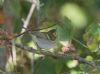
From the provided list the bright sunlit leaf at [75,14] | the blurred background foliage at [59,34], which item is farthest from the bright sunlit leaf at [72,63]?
the bright sunlit leaf at [75,14]

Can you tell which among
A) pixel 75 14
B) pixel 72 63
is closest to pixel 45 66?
pixel 72 63

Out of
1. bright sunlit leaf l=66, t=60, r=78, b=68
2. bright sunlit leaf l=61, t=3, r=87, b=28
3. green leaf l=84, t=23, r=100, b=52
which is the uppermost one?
bright sunlit leaf l=61, t=3, r=87, b=28

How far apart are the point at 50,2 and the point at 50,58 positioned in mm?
179

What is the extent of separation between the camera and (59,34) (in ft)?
3.10

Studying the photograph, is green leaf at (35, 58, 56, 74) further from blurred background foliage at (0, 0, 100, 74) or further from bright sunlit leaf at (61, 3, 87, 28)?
bright sunlit leaf at (61, 3, 87, 28)

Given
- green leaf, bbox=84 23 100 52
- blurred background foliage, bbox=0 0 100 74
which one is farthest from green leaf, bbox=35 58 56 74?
green leaf, bbox=84 23 100 52

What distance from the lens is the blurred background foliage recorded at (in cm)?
95

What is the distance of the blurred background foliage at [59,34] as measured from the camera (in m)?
0.95

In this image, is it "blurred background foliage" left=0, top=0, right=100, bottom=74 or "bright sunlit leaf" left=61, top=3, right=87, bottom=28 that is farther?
"bright sunlit leaf" left=61, top=3, right=87, bottom=28

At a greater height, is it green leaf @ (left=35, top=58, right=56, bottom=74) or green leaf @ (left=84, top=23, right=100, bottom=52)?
green leaf @ (left=84, top=23, right=100, bottom=52)

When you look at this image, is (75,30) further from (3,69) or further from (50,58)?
(3,69)

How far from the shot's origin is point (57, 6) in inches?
41.8

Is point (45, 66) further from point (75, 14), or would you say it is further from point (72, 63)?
point (75, 14)

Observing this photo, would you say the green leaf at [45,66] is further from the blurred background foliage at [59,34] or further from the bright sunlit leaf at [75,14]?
the bright sunlit leaf at [75,14]
